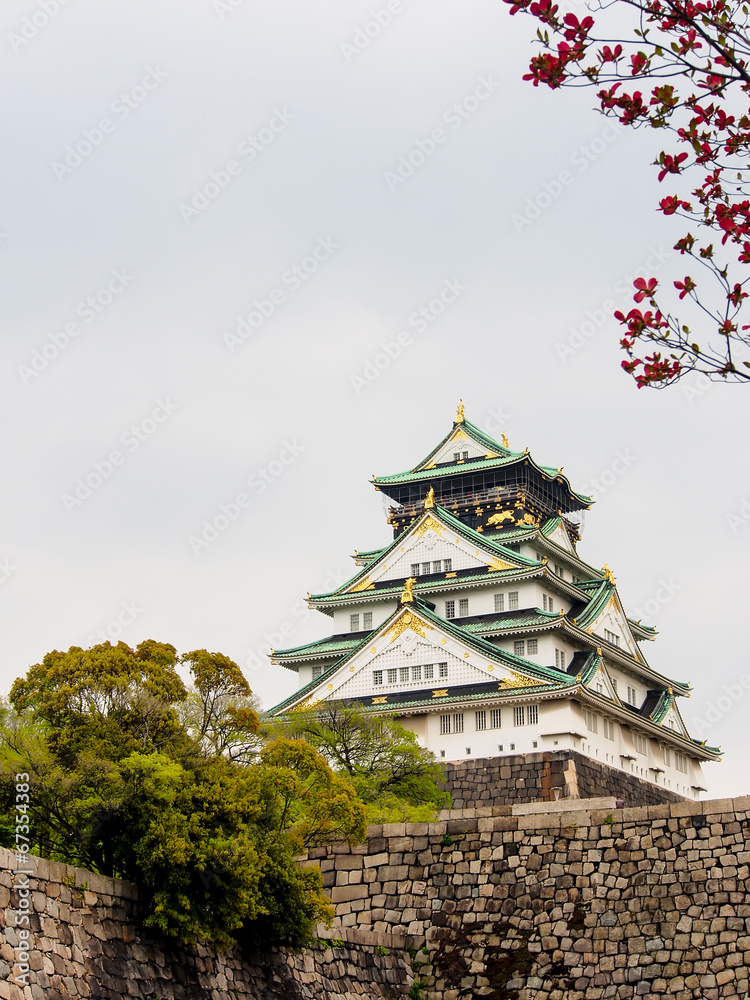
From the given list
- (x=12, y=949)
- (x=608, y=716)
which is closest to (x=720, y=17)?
(x=12, y=949)

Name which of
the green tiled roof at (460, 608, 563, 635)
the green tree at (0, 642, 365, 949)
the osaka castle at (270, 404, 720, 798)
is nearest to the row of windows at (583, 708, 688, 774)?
the osaka castle at (270, 404, 720, 798)

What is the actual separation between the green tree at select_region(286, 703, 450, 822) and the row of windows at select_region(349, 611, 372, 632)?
960 centimetres

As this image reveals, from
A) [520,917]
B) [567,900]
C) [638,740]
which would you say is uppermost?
[638,740]

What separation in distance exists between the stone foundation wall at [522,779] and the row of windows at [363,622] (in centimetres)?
806

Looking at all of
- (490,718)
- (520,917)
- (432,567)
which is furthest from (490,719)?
(520,917)

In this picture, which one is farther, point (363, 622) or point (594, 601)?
point (363, 622)

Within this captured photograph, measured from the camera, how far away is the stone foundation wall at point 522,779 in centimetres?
4019

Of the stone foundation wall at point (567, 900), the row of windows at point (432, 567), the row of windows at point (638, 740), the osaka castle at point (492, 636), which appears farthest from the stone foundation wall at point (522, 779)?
the stone foundation wall at point (567, 900)

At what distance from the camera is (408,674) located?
43.4 meters

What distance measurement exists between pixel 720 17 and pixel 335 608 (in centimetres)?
3990

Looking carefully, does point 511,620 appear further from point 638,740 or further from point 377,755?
point 377,755

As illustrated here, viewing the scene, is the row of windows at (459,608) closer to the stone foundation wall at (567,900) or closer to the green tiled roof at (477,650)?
the green tiled roof at (477,650)

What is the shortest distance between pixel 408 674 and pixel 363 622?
17.2 feet

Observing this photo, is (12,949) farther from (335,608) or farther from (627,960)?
(335,608)
